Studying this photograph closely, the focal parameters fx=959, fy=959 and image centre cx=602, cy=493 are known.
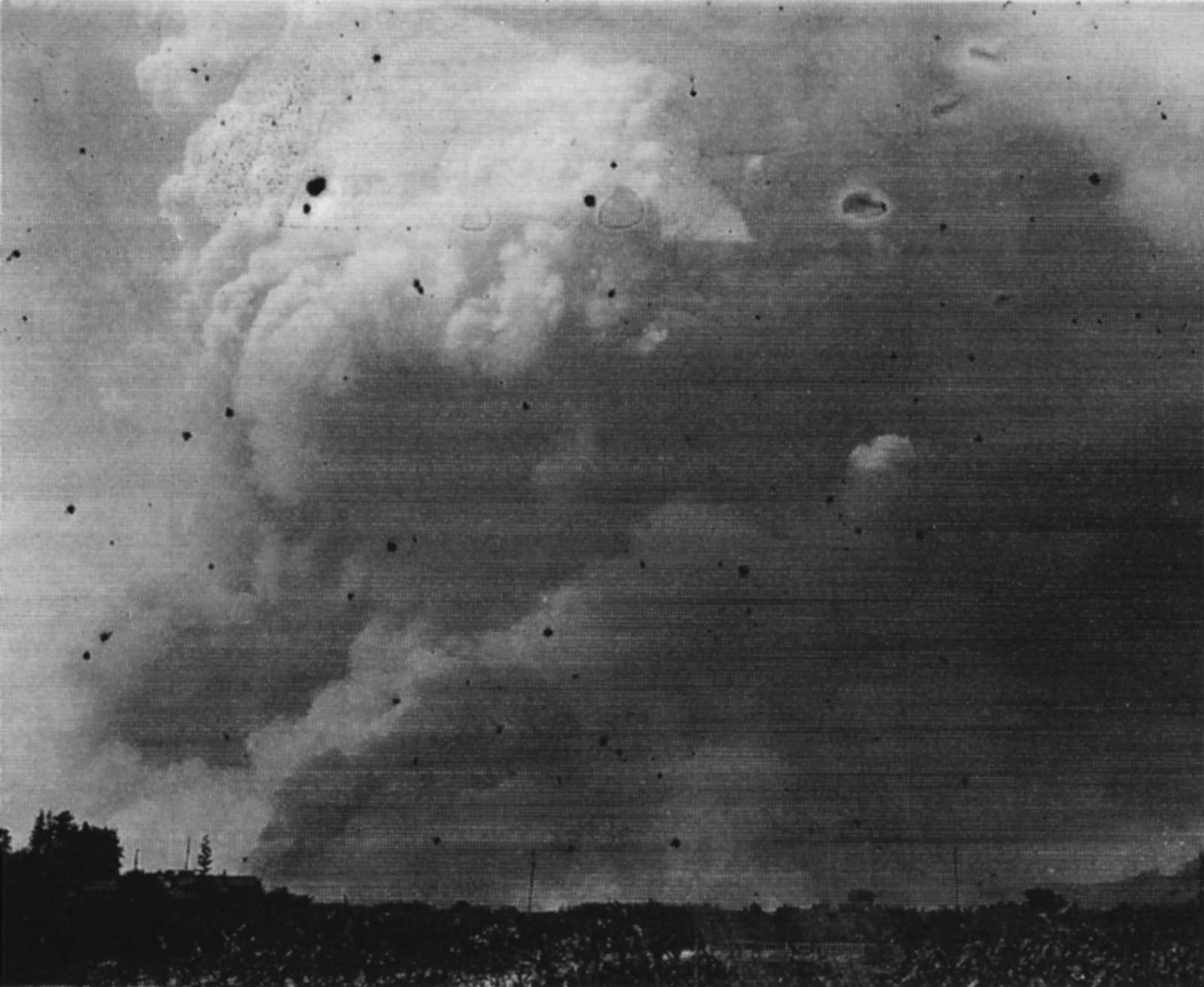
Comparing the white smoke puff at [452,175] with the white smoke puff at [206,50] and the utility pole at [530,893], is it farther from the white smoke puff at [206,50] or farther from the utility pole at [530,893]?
the utility pole at [530,893]

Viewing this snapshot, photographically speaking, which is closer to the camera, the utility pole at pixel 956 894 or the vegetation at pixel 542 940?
the vegetation at pixel 542 940

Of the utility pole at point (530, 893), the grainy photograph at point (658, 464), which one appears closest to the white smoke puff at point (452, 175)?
the grainy photograph at point (658, 464)

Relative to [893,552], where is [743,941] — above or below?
below

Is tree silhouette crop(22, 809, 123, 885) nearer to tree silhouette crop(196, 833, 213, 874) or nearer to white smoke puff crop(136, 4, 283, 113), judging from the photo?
tree silhouette crop(196, 833, 213, 874)

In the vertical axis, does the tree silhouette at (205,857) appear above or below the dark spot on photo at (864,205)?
below

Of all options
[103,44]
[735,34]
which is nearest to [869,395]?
[735,34]

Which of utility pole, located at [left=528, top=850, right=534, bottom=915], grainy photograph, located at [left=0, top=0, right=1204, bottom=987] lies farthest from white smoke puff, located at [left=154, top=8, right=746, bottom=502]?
utility pole, located at [left=528, top=850, right=534, bottom=915]

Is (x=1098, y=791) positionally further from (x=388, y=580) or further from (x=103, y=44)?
(x=103, y=44)
